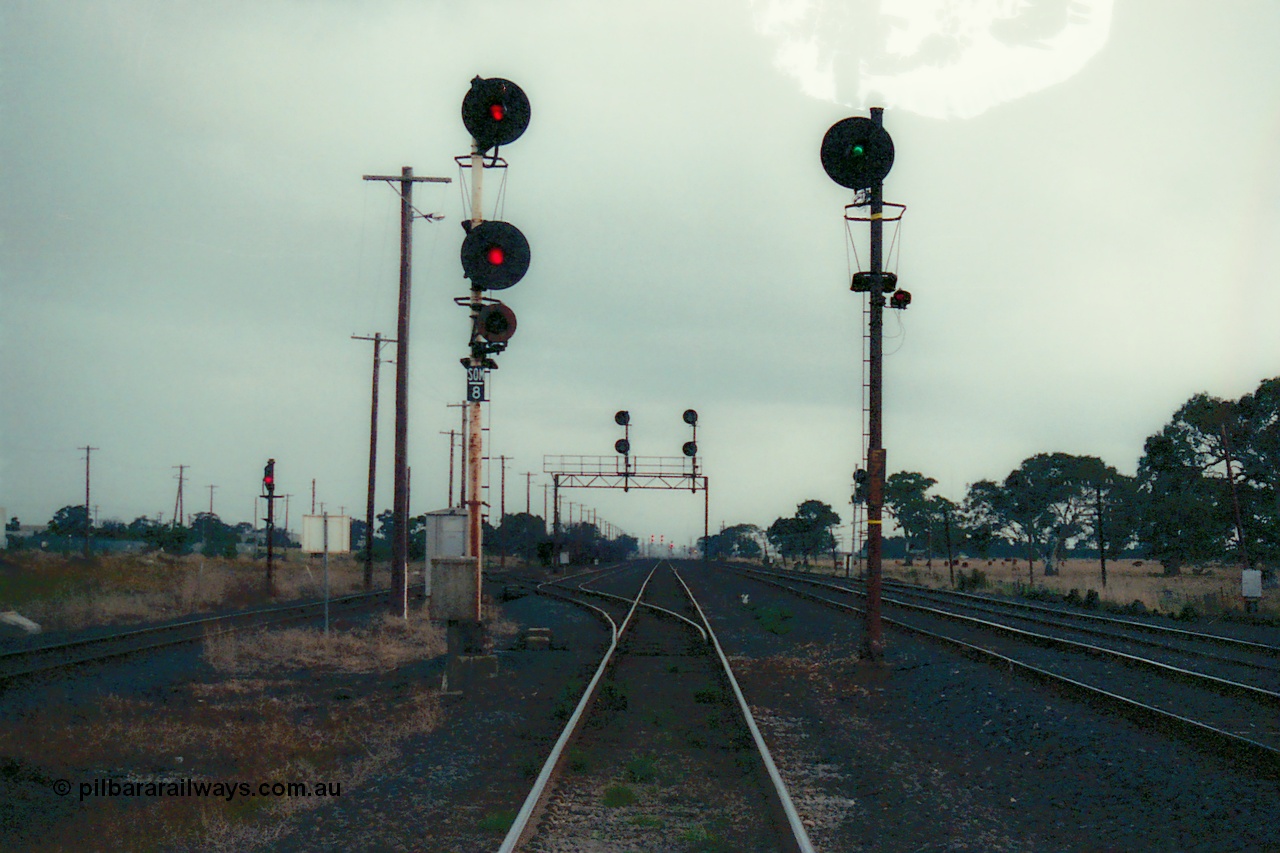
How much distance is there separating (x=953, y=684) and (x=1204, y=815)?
21.9ft

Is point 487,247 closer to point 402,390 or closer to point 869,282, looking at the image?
point 869,282

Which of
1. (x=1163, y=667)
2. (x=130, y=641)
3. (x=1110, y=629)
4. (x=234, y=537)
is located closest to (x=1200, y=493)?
(x=1110, y=629)

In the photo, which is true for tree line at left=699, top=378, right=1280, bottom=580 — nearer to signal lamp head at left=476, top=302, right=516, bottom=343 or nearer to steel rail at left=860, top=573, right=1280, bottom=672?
steel rail at left=860, top=573, right=1280, bottom=672

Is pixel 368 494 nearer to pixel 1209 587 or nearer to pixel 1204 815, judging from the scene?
pixel 1204 815

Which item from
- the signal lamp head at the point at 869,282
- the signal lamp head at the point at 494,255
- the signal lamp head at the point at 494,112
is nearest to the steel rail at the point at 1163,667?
the signal lamp head at the point at 869,282

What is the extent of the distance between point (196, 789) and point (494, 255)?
7.78 m

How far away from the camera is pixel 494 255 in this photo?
13141 mm

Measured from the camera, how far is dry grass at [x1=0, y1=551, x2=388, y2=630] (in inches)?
1039

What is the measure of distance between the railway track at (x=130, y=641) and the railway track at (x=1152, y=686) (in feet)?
49.3

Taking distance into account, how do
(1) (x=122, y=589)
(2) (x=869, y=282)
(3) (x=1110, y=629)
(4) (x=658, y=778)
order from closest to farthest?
(4) (x=658, y=778) < (2) (x=869, y=282) < (3) (x=1110, y=629) < (1) (x=122, y=589)

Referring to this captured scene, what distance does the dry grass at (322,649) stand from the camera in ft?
52.0

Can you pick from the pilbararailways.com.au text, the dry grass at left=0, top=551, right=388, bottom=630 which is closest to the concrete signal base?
the pilbararailways.com.au text

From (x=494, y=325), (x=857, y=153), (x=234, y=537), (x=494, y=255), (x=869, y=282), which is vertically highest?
(x=857, y=153)

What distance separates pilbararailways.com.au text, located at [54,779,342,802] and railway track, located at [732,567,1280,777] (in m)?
8.41
